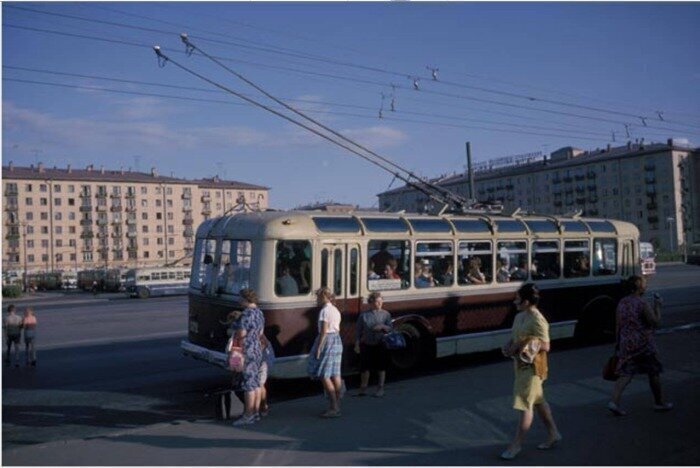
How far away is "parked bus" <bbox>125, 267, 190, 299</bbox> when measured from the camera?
156 feet

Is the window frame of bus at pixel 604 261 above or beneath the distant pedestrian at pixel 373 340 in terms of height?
above

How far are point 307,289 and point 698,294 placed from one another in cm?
2310

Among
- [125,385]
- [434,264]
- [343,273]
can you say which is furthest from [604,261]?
[125,385]

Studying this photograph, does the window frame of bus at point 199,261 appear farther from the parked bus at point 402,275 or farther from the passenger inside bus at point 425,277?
the passenger inside bus at point 425,277

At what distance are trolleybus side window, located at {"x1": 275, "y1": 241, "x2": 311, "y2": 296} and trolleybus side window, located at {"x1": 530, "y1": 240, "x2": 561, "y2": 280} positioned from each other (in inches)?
205

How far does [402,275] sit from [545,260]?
148 inches

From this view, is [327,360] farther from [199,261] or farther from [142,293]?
[142,293]

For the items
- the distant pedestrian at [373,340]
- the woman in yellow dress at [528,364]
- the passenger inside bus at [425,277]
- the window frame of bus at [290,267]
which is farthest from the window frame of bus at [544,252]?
the woman in yellow dress at [528,364]

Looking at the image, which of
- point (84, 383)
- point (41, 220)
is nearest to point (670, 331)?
point (84, 383)

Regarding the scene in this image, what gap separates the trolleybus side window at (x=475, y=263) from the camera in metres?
12.1

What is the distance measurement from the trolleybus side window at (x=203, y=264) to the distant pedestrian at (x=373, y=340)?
2861 millimetres

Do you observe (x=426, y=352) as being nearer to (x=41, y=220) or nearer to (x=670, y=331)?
(x=670, y=331)

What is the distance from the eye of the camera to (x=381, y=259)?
11.1 metres

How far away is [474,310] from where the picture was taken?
12188 millimetres
